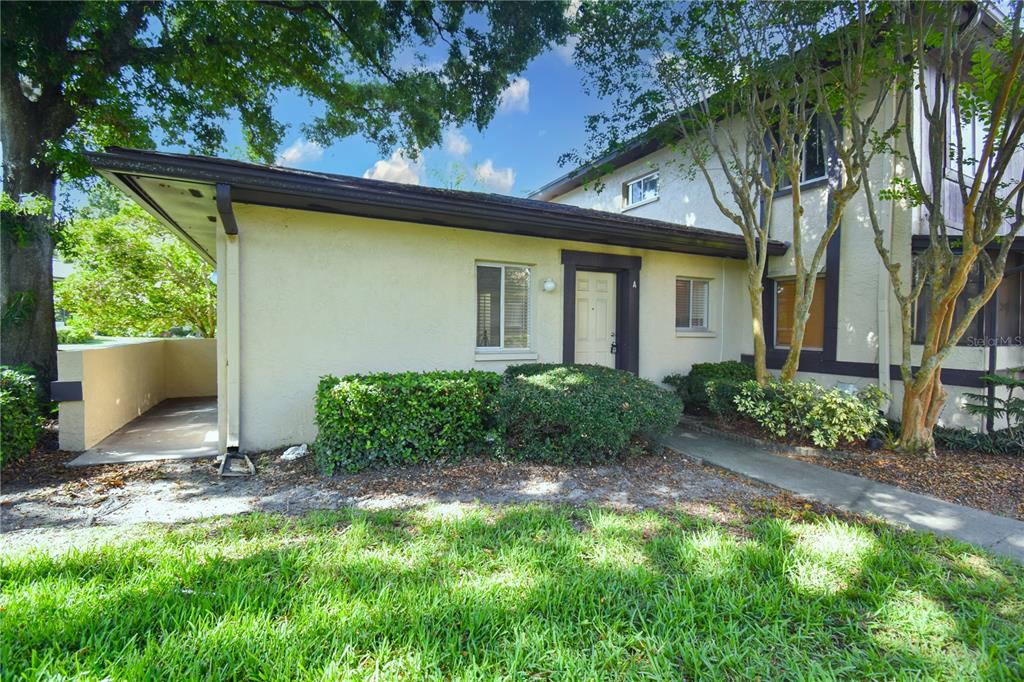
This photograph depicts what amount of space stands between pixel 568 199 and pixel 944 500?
1229 cm

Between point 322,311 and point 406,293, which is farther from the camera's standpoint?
point 406,293

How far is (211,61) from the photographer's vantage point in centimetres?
776

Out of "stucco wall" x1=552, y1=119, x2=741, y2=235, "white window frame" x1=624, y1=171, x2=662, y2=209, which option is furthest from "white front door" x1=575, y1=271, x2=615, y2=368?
"white window frame" x1=624, y1=171, x2=662, y2=209

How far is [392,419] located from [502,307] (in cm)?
284

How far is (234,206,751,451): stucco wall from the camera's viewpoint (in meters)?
5.34

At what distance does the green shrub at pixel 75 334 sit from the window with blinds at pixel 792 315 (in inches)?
594

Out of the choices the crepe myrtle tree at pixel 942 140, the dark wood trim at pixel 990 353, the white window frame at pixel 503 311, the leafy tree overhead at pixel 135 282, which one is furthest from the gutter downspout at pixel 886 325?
the leafy tree overhead at pixel 135 282

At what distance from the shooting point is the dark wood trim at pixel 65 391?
5.13 m

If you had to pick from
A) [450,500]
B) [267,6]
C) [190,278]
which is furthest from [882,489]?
[190,278]

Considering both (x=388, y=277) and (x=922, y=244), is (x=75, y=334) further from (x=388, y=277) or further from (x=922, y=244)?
(x=922, y=244)

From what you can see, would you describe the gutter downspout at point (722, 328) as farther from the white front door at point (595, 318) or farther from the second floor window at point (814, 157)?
the white front door at point (595, 318)

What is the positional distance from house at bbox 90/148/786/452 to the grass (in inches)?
99.4

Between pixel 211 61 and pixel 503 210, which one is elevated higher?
pixel 211 61

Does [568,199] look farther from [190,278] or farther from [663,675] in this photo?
[663,675]
